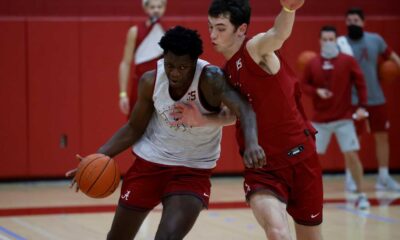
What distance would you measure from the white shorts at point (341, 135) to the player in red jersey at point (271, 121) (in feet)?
14.8

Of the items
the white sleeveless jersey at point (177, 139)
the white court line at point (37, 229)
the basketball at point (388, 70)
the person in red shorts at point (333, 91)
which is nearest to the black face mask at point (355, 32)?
the basketball at point (388, 70)

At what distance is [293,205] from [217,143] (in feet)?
2.22

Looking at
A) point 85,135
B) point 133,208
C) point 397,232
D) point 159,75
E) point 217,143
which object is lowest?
point 85,135

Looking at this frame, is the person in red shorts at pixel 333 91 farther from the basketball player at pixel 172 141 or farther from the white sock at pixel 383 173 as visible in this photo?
the basketball player at pixel 172 141

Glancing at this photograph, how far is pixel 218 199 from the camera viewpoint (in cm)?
1021

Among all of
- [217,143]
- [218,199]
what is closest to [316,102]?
[218,199]

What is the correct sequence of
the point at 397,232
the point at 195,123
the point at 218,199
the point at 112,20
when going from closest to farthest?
the point at 195,123 → the point at 397,232 → the point at 218,199 → the point at 112,20

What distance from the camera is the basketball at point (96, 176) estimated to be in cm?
546

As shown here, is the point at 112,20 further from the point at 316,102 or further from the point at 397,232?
the point at 397,232

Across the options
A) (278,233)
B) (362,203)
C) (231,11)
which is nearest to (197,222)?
(362,203)

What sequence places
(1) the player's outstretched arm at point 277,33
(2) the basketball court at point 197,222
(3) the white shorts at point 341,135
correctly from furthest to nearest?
(3) the white shorts at point 341,135, (2) the basketball court at point 197,222, (1) the player's outstretched arm at point 277,33

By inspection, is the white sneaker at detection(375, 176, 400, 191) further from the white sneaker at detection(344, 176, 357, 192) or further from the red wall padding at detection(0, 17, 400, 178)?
the red wall padding at detection(0, 17, 400, 178)

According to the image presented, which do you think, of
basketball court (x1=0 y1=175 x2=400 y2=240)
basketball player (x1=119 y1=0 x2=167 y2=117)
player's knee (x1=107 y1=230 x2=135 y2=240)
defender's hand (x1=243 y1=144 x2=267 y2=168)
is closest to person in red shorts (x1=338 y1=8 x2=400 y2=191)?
basketball court (x1=0 y1=175 x2=400 y2=240)

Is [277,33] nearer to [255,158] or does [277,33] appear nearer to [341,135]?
[255,158]
